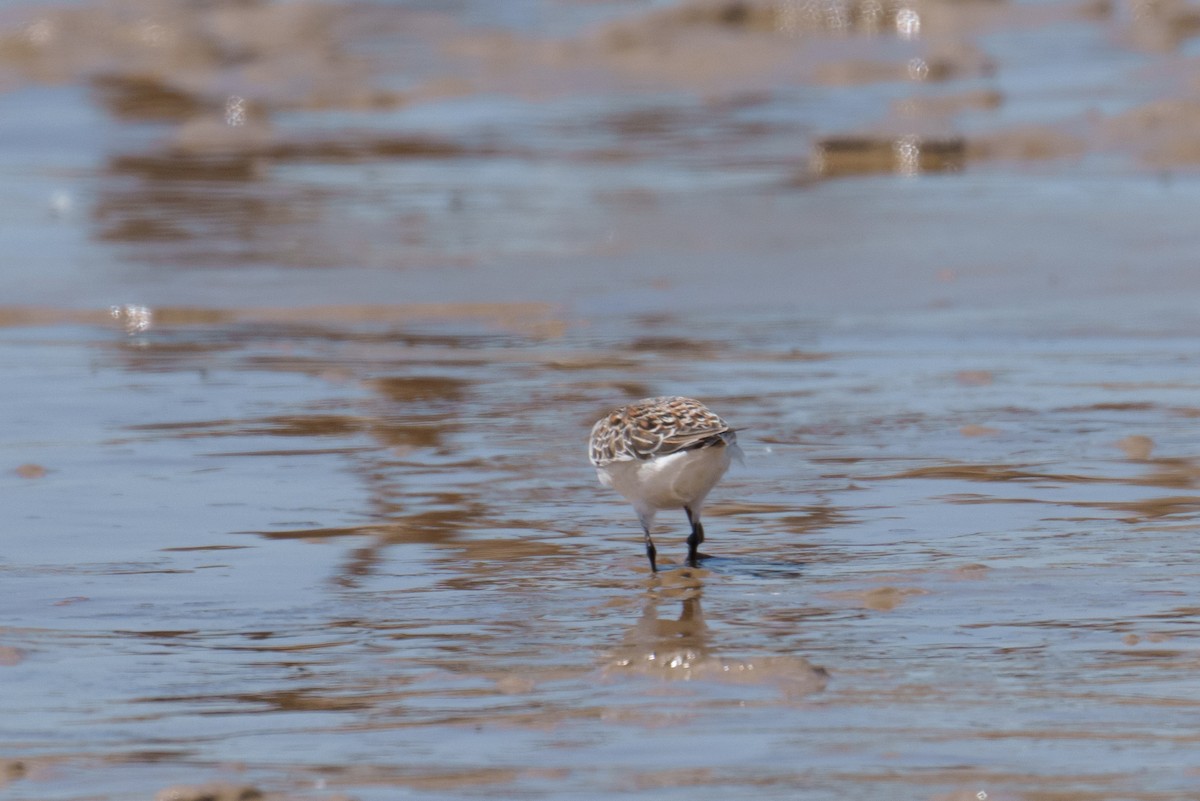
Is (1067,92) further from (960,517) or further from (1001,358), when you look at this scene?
(960,517)

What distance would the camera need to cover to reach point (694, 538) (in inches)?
257

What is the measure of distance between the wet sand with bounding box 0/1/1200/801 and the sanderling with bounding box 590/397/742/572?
0.23 metres

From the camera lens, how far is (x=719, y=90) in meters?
21.1

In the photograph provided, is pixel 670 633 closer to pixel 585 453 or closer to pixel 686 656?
pixel 686 656

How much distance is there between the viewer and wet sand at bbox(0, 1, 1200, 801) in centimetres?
462

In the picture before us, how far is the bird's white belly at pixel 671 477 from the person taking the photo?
6176 mm

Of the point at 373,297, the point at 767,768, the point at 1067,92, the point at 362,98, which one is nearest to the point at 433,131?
the point at 362,98

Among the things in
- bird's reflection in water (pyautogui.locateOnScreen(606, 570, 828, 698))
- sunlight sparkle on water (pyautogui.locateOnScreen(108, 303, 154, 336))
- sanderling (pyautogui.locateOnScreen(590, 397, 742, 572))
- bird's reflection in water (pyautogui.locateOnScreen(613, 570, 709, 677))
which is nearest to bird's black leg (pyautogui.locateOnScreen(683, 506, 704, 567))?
sanderling (pyautogui.locateOnScreen(590, 397, 742, 572))

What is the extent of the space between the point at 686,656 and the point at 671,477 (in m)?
1.10

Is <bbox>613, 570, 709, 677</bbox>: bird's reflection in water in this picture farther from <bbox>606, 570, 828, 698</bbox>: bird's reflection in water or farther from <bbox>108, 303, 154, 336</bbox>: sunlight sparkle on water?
<bbox>108, 303, 154, 336</bbox>: sunlight sparkle on water

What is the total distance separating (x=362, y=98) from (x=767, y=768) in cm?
1789

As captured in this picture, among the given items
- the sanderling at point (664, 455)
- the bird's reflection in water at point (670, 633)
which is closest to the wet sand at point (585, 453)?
the bird's reflection in water at point (670, 633)

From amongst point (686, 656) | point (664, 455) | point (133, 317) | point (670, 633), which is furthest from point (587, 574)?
point (133, 317)

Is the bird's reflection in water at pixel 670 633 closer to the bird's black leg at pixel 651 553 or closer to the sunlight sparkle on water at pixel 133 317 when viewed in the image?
the bird's black leg at pixel 651 553
